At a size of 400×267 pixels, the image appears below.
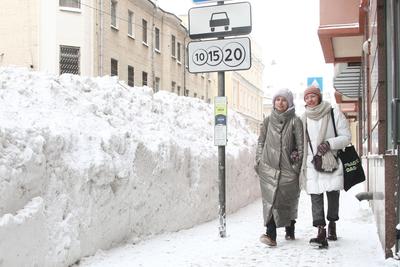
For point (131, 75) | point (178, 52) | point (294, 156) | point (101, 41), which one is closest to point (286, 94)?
Result: point (294, 156)

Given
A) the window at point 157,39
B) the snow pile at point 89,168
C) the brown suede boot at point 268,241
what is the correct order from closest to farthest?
the snow pile at point 89,168 → the brown suede boot at point 268,241 → the window at point 157,39

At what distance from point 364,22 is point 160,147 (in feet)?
15.0

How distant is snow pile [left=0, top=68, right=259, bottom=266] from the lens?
169 inches

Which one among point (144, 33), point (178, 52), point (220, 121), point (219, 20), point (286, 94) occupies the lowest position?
point (220, 121)

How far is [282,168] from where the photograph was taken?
5.86 m

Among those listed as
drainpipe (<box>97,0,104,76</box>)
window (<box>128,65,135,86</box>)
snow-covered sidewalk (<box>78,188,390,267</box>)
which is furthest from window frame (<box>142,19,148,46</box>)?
snow-covered sidewalk (<box>78,188,390,267</box>)

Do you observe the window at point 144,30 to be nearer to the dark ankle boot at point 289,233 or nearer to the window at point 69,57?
the window at point 69,57

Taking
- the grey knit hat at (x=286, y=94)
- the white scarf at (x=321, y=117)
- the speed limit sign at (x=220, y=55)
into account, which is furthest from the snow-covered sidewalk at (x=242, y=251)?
the speed limit sign at (x=220, y=55)

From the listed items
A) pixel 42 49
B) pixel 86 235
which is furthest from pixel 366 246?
pixel 42 49

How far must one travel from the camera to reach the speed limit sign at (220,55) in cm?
629

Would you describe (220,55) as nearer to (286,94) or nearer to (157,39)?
(286,94)

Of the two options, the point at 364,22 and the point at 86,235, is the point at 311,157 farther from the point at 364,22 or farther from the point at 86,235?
the point at 364,22

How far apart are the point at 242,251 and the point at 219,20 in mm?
2546

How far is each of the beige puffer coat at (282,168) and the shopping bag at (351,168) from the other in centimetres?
44
